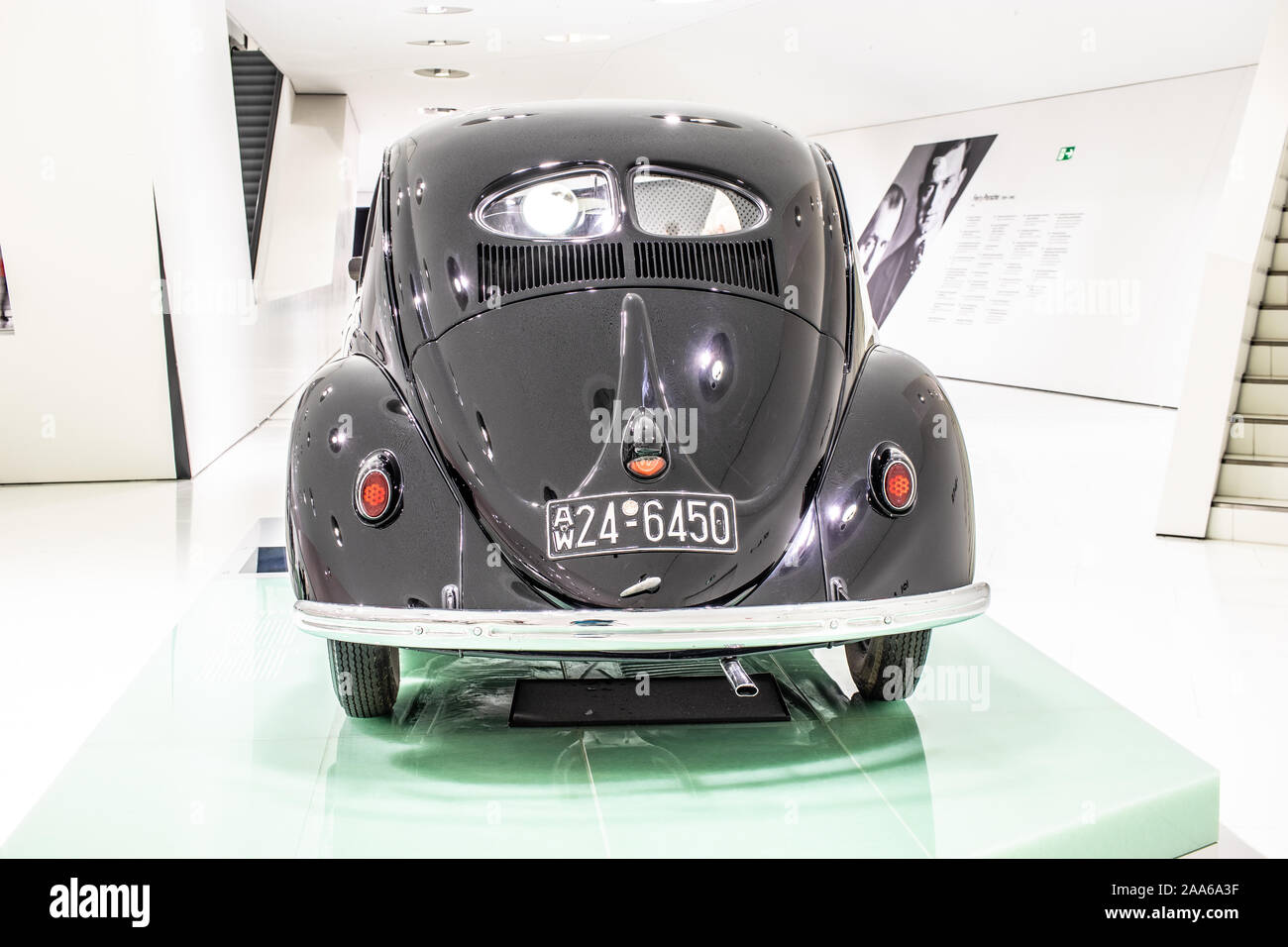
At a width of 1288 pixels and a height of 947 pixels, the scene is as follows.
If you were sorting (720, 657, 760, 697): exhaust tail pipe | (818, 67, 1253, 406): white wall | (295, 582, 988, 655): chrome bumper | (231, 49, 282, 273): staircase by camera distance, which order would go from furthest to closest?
(231, 49, 282, 273): staircase, (818, 67, 1253, 406): white wall, (720, 657, 760, 697): exhaust tail pipe, (295, 582, 988, 655): chrome bumper

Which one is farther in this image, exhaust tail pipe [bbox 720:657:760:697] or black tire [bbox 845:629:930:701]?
Answer: black tire [bbox 845:629:930:701]

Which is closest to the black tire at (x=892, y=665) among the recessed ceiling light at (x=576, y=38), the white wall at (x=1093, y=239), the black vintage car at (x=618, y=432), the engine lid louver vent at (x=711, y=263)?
the black vintage car at (x=618, y=432)

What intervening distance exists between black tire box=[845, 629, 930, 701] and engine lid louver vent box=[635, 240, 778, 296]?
920 millimetres

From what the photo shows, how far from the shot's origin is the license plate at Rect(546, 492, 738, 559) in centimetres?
231

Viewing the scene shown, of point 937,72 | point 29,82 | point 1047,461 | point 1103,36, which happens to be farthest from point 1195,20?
point 29,82

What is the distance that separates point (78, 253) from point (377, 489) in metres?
5.01

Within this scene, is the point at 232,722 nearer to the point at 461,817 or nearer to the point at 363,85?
the point at 461,817

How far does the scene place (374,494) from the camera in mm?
2432

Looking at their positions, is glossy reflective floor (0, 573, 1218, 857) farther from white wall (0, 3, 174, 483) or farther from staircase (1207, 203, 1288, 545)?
white wall (0, 3, 174, 483)

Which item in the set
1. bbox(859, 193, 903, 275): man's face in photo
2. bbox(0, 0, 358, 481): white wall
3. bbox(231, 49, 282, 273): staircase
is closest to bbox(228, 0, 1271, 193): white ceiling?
bbox(231, 49, 282, 273): staircase

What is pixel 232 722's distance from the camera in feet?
9.32

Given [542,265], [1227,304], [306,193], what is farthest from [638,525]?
[306,193]

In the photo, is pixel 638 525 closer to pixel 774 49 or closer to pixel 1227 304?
pixel 1227 304

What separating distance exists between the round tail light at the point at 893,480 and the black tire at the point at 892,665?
0.45 m
